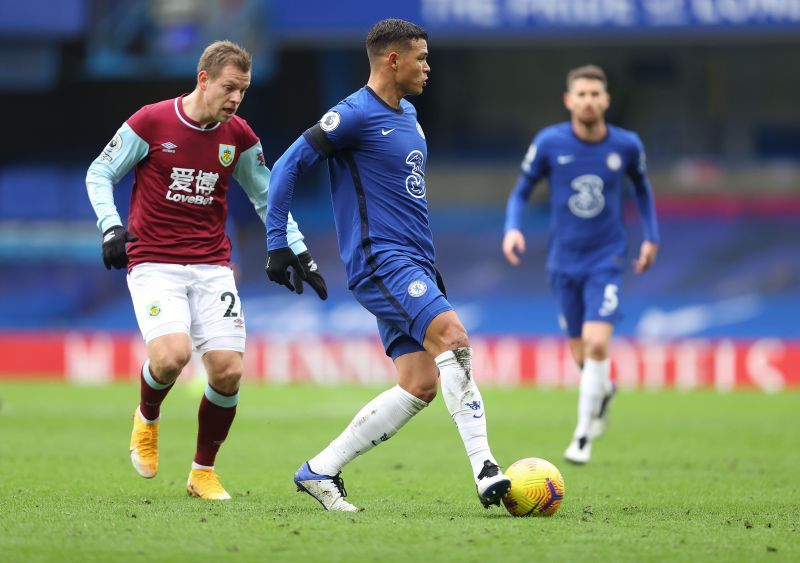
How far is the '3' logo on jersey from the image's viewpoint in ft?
22.5

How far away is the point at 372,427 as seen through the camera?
677 cm

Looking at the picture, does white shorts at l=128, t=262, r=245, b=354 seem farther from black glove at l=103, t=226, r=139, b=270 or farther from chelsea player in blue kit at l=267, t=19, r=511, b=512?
chelsea player in blue kit at l=267, t=19, r=511, b=512

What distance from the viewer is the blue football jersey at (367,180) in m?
6.68

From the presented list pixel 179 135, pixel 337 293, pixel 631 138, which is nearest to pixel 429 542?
pixel 179 135

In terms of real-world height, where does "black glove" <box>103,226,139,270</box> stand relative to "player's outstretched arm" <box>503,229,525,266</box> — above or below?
below

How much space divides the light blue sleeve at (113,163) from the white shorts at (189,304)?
0.39 metres

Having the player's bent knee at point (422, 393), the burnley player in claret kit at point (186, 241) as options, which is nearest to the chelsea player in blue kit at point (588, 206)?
the burnley player in claret kit at point (186, 241)

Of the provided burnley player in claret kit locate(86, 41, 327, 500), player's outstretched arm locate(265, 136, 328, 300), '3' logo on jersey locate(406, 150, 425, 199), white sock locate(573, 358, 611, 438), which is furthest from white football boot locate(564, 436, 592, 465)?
player's outstretched arm locate(265, 136, 328, 300)

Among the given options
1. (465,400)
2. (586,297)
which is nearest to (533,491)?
(465,400)

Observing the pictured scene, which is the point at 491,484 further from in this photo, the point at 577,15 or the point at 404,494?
the point at 577,15

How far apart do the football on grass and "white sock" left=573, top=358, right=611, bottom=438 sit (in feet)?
11.1

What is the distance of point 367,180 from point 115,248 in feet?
4.18

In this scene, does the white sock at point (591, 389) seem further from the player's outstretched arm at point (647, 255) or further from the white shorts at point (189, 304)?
the white shorts at point (189, 304)

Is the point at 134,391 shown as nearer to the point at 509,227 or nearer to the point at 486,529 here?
the point at 509,227
